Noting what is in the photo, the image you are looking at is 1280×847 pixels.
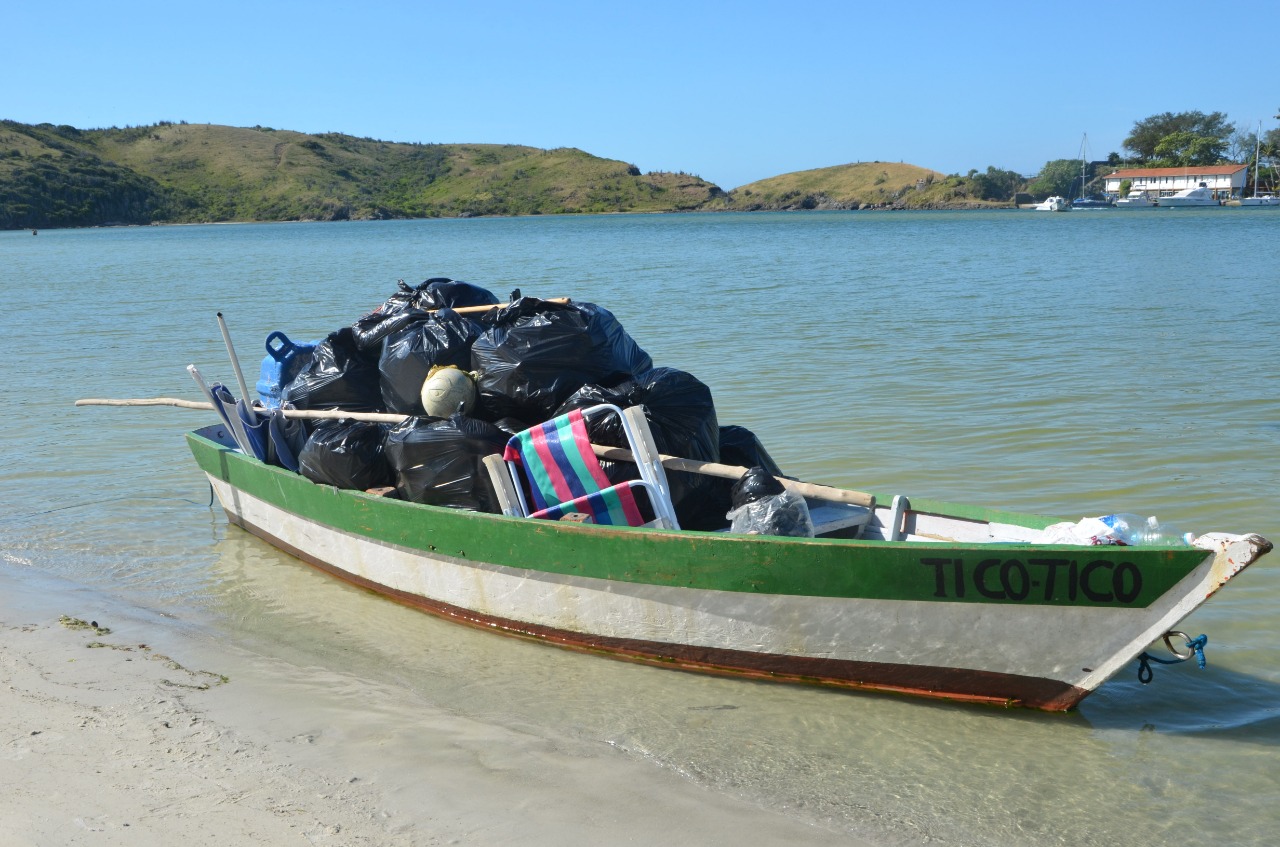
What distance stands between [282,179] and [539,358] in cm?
14279

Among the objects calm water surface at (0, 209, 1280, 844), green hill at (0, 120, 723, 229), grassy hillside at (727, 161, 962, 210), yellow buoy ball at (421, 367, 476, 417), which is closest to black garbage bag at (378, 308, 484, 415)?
yellow buoy ball at (421, 367, 476, 417)

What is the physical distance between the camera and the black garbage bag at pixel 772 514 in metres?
5.34

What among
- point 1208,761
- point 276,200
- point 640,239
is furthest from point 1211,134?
point 1208,761

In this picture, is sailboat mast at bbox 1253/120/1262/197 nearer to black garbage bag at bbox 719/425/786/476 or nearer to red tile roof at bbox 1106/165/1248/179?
red tile roof at bbox 1106/165/1248/179

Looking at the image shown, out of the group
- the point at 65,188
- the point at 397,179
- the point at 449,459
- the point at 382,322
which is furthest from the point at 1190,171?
the point at 449,459

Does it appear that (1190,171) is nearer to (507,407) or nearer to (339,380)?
(339,380)

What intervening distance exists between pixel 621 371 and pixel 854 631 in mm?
2271

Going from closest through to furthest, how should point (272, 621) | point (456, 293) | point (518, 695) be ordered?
point (518, 695) → point (272, 621) → point (456, 293)

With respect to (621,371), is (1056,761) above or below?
below

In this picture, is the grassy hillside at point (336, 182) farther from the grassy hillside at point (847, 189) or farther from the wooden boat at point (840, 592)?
the wooden boat at point (840, 592)

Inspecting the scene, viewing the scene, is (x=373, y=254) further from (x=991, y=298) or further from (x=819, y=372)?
(x=819, y=372)

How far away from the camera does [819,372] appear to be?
1382 centimetres

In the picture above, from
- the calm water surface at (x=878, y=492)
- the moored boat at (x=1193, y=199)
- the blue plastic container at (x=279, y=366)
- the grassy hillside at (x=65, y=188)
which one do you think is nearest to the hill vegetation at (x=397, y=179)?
the grassy hillside at (x=65, y=188)

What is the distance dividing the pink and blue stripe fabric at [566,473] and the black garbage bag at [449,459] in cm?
29
